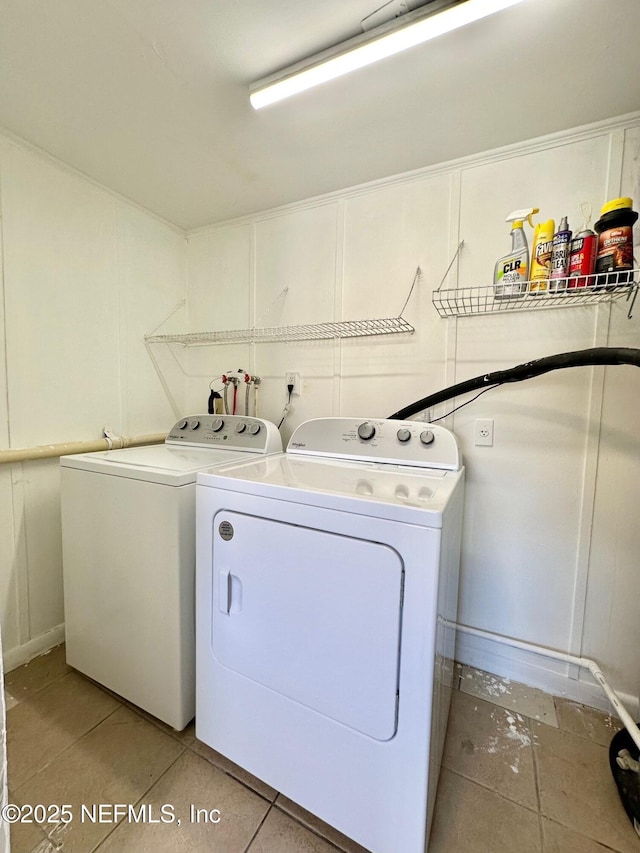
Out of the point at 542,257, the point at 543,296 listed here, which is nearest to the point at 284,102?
the point at 542,257

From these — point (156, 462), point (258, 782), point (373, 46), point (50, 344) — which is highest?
point (373, 46)

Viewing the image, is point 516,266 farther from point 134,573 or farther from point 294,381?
point 134,573

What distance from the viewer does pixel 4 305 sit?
1.50 m

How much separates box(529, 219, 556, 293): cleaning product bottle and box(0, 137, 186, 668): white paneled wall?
6.54 feet

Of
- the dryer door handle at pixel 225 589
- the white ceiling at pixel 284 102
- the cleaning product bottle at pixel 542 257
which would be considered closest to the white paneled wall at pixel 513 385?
the white ceiling at pixel 284 102

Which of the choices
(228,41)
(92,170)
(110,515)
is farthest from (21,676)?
(228,41)

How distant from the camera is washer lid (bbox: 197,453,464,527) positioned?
0.86m

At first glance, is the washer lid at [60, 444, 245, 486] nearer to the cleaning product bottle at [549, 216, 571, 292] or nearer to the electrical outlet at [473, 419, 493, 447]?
the electrical outlet at [473, 419, 493, 447]

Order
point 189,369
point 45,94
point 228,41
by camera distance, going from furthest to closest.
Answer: point 189,369 < point 45,94 < point 228,41

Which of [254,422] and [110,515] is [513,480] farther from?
[110,515]

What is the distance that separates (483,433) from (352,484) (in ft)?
2.76

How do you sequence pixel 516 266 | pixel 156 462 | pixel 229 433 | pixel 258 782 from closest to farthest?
1. pixel 258 782
2. pixel 516 266
3. pixel 156 462
4. pixel 229 433

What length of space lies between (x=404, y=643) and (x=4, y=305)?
1950mm

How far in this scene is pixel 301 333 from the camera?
78.7 inches
